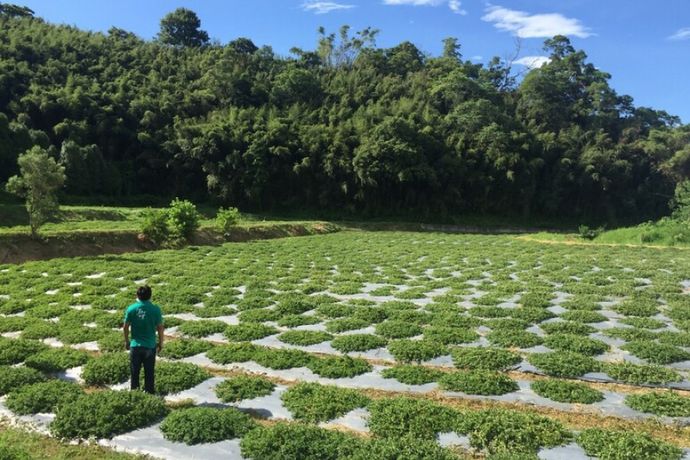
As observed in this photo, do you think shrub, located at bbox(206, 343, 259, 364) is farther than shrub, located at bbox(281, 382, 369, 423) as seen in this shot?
Yes

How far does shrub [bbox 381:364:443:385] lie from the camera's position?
6.11 meters

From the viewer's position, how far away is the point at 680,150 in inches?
2041

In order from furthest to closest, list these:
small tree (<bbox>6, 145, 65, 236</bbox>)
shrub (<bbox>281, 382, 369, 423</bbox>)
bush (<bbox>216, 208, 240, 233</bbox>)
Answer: bush (<bbox>216, 208, 240, 233</bbox>)
small tree (<bbox>6, 145, 65, 236</bbox>)
shrub (<bbox>281, 382, 369, 423</bbox>)

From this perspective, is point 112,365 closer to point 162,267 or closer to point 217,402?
point 217,402

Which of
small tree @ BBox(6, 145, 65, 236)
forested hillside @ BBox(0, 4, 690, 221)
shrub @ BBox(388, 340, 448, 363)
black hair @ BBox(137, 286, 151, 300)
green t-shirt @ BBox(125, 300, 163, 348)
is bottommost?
shrub @ BBox(388, 340, 448, 363)

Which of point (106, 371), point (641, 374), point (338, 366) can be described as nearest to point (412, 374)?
point (338, 366)

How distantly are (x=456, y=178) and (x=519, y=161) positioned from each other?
242 inches

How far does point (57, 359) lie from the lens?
670 cm

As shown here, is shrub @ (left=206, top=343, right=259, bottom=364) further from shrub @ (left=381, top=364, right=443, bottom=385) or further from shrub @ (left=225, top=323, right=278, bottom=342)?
shrub @ (left=381, top=364, right=443, bottom=385)

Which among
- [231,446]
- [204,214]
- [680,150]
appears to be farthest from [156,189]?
[680,150]

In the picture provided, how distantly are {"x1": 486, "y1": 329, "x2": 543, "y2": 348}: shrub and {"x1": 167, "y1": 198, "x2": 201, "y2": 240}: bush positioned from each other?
1661 centimetres

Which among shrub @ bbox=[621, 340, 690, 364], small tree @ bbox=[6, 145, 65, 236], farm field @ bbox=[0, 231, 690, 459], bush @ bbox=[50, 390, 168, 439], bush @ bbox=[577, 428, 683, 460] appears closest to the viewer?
bush @ bbox=[577, 428, 683, 460]

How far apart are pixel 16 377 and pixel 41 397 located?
832mm

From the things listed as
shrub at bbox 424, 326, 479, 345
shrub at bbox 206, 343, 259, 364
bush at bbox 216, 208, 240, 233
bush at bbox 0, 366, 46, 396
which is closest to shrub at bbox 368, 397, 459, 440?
shrub at bbox 206, 343, 259, 364
